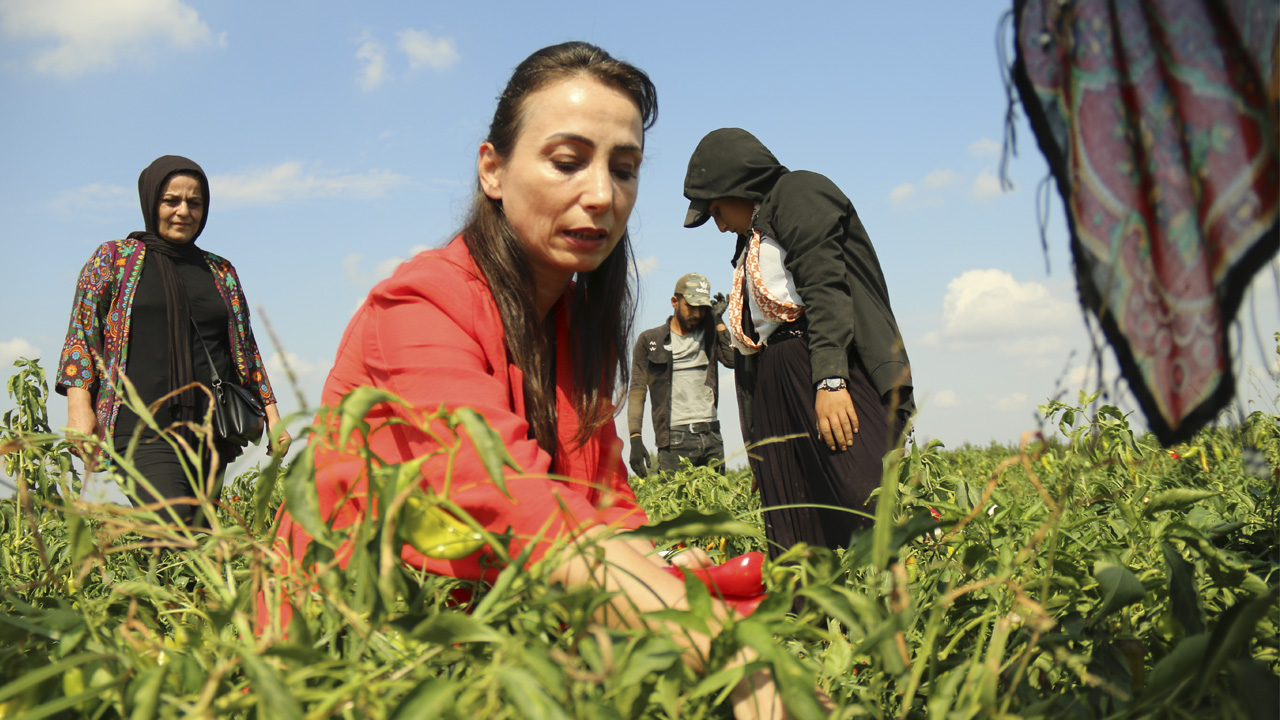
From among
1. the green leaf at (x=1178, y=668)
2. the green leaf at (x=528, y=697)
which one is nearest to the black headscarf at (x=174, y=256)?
the green leaf at (x=528, y=697)

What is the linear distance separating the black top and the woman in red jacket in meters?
2.38

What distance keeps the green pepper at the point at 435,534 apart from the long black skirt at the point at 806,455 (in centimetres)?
227

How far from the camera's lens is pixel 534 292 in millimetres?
1665

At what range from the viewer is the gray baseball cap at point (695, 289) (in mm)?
7559

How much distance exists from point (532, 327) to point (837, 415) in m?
1.89

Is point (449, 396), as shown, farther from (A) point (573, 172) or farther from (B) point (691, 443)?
(B) point (691, 443)

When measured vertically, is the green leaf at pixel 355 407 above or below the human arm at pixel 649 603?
above

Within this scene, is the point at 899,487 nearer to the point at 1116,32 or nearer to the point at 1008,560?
the point at 1008,560

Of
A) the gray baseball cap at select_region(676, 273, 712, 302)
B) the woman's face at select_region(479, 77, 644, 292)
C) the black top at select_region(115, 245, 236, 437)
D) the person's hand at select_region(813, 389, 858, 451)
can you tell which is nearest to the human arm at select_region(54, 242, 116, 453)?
the black top at select_region(115, 245, 236, 437)

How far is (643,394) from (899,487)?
6.81m

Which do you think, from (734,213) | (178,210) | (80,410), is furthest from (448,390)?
(178,210)

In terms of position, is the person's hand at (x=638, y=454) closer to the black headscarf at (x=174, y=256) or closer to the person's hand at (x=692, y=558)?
the black headscarf at (x=174, y=256)

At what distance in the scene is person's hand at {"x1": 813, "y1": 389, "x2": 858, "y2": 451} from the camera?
10.5ft

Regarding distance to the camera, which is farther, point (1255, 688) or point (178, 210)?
point (178, 210)
